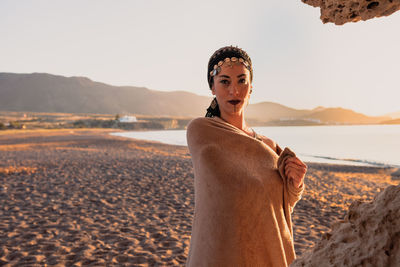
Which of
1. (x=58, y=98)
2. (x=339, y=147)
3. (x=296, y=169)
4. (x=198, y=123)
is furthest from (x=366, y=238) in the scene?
(x=58, y=98)

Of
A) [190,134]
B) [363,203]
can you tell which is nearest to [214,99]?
[190,134]

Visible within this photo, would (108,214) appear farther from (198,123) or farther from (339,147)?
(339,147)

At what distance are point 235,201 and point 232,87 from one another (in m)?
0.68

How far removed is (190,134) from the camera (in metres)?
1.61

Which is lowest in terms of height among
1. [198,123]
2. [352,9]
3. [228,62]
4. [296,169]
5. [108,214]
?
[108,214]

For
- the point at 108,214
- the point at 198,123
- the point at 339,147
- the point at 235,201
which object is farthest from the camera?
the point at 339,147

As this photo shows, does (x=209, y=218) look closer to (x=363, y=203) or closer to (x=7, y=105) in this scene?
(x=363, y=203)

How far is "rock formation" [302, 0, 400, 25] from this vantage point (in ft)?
4.56

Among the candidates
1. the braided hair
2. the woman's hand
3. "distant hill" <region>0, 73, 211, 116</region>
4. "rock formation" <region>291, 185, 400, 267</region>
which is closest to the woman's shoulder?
the braided hair

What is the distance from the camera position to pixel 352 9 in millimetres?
1535

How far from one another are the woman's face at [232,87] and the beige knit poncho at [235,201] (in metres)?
0.15

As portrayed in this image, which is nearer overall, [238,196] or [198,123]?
[238,196]

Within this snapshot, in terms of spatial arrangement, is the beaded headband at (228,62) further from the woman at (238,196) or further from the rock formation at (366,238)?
the rock formation at (366,238)

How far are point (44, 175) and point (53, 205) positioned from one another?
13.6 ft
